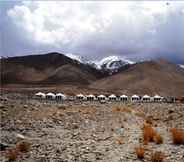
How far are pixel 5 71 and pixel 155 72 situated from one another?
228ft

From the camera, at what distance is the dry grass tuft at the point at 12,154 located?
14.8 m

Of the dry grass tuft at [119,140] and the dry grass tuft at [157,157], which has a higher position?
the dry grass tuft at [119,140]

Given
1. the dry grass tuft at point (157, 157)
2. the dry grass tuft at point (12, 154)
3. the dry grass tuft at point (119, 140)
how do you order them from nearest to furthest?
the dry grass tuft at point (157, 157)
the dry grass tuft at point (12, 154)
the dry grass tuft at point (119, 140)

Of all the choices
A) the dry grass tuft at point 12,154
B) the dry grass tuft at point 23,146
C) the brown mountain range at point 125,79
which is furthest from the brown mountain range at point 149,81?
the dry grass tuft at point 12,154

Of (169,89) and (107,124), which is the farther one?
(169,89)

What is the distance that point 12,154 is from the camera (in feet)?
49.0

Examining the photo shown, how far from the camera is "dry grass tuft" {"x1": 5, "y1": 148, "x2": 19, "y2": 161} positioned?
582 inches

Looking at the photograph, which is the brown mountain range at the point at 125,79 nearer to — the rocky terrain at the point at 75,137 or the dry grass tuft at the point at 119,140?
the rocky terrain at the point at 75,137

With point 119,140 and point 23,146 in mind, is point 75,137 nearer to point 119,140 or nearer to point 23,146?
point 119,140

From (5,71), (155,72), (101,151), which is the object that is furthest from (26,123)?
(5,71)

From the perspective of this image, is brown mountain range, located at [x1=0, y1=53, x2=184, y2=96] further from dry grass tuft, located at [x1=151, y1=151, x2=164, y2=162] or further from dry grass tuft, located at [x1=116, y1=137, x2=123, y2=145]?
dry grass tuft, located at [x1=151, y1=151, x2=164, y2=162]

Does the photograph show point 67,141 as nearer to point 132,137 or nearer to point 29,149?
point 29,149

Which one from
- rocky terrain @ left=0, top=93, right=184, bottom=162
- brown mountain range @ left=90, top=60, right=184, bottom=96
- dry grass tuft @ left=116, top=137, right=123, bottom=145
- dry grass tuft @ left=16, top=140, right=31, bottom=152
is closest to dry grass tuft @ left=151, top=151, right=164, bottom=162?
rocky terrain @ left=0, top=93, right=184, bottom=162

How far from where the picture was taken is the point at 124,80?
173875 mm
